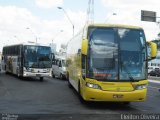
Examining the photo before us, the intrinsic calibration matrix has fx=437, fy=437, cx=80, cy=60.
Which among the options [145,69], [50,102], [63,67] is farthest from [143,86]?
[63,67]

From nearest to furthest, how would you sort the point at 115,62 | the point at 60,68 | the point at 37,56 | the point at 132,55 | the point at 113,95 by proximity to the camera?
the point at 113,95 < the point at 115,62 < the point at 132,55 < the point at 37,56 < the point at 60,68

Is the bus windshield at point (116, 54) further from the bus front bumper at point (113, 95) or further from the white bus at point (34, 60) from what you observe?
the white bus at point (34, 60)

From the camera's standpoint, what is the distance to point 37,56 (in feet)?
114

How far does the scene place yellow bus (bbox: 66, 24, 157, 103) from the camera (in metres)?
16.1

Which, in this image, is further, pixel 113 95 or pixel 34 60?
pixel 34 60

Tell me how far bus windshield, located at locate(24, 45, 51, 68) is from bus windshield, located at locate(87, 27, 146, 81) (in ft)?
58.9

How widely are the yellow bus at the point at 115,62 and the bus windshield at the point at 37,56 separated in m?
17.7

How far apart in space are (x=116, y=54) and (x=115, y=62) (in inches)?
12.1

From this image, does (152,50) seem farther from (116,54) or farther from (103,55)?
(103,55)

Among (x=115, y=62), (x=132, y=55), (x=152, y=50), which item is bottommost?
(x=115, y=62)

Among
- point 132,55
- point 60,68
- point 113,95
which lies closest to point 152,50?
point 132,55

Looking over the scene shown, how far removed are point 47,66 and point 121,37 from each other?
725 inches

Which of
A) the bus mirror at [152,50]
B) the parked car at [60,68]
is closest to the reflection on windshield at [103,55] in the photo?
the bus mirror at [152,50]

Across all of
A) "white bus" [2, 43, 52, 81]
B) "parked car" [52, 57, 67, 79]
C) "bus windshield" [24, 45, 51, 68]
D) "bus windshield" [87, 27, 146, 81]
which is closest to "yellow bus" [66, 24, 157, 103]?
"bus windshield" [87, 27, 146, 81]
